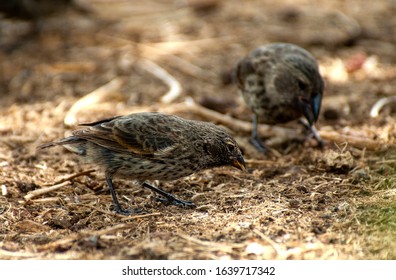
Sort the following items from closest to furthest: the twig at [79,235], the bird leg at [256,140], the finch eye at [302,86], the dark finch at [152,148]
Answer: the twig at [79,235]
the dark finch at [152,148]
the finch eye at [302,86]
the bird leg at [256,140]

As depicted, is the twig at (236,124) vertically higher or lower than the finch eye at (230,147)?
lower

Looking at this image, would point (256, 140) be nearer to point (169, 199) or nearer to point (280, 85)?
point (280, 85)

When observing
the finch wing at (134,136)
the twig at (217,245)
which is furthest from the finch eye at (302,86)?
the twig at (217,245)

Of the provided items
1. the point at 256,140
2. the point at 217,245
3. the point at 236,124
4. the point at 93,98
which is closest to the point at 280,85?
the point at 256,140

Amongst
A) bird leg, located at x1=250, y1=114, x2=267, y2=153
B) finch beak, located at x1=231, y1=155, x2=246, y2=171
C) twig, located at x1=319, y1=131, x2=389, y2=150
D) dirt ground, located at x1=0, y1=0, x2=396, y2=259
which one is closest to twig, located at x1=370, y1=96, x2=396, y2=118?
dirt ground, located at x1=0, y1=0, x2=396, y2=259

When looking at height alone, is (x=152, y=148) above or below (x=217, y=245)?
above

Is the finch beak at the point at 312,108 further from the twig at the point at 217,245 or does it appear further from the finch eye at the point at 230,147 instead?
the twig at the point at 217,245

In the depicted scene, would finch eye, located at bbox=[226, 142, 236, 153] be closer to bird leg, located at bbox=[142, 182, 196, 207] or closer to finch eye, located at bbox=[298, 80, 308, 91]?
bird leg, located at bbox=[142, 182, 196, 207]
